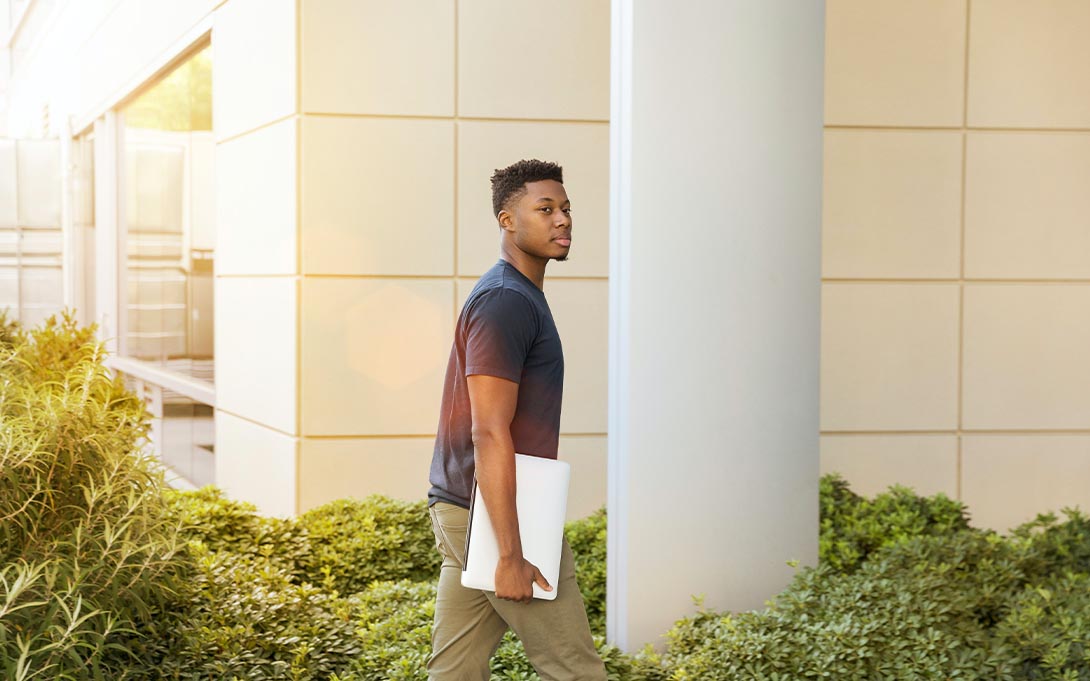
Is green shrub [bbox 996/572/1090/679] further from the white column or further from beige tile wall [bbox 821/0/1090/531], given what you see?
beige tile wall [bbox 821/0/1090/531]

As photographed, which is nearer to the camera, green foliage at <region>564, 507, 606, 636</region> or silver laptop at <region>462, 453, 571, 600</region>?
silver laptop at <region>462, 453, 571, 600</region>

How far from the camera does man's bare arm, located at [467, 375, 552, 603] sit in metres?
2.93

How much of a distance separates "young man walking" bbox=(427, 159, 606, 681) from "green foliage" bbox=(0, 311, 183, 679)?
47.1 inches

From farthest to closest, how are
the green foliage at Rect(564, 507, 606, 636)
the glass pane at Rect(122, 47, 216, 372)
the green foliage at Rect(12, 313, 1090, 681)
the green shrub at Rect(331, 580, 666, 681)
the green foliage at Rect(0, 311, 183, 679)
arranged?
1. the glass pane at Rect(122, 47, 216, 372)
2. the green foliage at Rect(564, 507, 606, 636)
3. the green shrub at Rect(331, 580, 666, 681)
4. the green foliage at Rect(12, 313, 1090, 681)
5. the green foliage at Rect(0, 311, 183, 679)

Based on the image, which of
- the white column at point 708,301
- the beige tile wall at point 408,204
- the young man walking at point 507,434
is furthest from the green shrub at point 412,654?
the beige tile wall at point 408,204

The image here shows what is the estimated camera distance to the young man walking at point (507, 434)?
2.94m

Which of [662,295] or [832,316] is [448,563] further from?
[832,316]

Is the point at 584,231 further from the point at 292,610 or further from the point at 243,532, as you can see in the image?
the point at 292,610

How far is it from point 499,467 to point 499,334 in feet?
1.13

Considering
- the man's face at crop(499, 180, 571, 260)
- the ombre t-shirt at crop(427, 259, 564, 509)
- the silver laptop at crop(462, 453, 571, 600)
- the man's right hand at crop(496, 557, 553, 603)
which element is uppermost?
the man's face at crop(499, 180, 571, 260)

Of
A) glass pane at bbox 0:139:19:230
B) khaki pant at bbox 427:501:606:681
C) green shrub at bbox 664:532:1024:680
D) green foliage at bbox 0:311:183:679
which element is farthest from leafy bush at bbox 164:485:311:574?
glass pane at bbox 0:139:19:230

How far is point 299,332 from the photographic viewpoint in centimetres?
721

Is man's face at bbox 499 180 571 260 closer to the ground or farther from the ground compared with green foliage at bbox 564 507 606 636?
farther from the ground

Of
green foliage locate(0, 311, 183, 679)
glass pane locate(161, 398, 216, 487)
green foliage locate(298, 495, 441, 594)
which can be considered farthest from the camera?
glass pane locate(161, 398, 216, 487)
